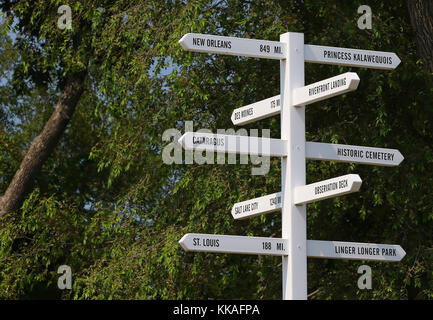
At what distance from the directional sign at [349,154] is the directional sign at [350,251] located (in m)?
0.56

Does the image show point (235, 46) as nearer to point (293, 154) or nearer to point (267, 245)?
point (293, 154)

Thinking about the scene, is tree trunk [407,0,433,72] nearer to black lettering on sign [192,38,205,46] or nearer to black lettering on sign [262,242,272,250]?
black lettering on sign [192,38,205,46]

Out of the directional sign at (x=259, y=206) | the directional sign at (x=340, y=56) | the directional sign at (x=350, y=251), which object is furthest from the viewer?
the directional sign at (x=340, y=56)

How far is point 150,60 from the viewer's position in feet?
42.3

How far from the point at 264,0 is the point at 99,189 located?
35.0 feet

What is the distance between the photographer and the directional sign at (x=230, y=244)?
6250 millimetres

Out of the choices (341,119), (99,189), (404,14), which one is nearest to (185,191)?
(341,119)

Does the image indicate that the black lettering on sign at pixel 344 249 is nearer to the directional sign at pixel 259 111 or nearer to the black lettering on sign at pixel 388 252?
the black lettering on sign at pixel 388 252

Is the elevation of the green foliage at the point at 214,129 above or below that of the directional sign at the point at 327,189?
above

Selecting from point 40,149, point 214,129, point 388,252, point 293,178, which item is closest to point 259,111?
point 293,178

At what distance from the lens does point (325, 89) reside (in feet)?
21.4

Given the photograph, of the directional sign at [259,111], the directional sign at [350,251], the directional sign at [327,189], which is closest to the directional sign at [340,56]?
the directional sign at [259,111]

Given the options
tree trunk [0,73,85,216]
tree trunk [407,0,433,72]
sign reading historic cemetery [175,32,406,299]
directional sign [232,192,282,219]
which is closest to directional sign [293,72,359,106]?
sign reading historic cemetery [175,32,406,299]
